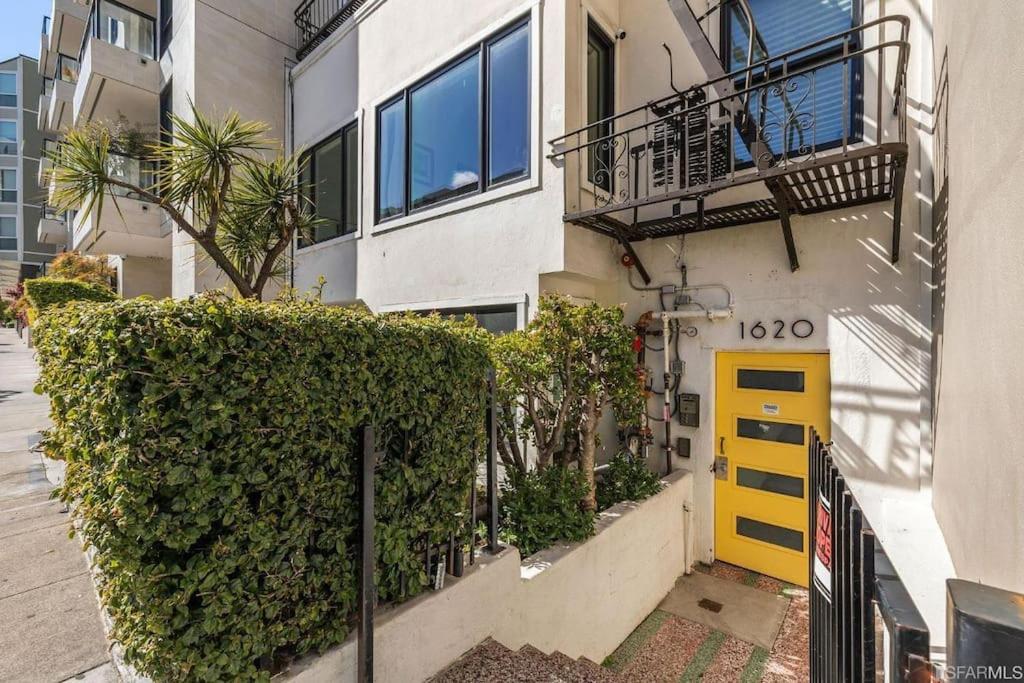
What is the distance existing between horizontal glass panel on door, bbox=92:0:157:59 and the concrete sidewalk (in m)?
10.2

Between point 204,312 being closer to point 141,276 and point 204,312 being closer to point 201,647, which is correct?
point 201,647

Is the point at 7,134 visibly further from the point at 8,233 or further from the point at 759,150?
the point at 759,150

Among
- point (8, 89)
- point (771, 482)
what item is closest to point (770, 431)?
point (771, 482)

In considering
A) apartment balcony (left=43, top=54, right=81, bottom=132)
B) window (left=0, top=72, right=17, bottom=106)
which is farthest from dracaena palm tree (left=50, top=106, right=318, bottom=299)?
window (left=0, top=72, right=17, bottom=106)

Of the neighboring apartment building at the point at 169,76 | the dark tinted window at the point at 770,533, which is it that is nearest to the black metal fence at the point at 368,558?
the dark tinted window at the point at 770,533

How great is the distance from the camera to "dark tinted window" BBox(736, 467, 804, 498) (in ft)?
15.1

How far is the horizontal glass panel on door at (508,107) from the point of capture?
529 centimetres

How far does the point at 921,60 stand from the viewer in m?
3.91

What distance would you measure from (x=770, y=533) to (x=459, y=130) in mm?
6093

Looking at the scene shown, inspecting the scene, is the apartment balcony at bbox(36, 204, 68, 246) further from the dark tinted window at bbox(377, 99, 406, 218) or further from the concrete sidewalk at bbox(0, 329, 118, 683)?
the concrete sidewalk at bbox(0, 329, 118, 683)

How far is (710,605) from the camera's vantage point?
4.43 meters

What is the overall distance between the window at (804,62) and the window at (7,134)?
45588 millimetres

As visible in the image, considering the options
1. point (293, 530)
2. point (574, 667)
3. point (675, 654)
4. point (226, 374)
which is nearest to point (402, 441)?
point (293, 530)

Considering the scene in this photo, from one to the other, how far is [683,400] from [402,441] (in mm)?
3673
